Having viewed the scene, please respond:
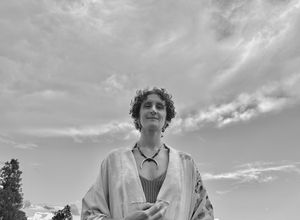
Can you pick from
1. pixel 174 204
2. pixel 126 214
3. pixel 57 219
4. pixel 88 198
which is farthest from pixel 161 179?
pixel 57 219

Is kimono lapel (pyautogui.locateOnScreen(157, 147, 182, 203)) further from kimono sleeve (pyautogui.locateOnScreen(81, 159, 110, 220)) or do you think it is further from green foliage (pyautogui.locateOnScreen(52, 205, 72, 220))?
green foliage (pyautogui.locateOnScreen(52, 205, 72, 220))

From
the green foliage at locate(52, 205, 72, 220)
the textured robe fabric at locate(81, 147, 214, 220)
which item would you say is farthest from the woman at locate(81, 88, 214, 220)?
the green foliage at locate(52, 205, 72, 220)

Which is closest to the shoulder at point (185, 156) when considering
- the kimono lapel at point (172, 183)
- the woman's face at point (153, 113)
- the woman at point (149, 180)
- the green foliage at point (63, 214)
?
the woman at point (149, 180)

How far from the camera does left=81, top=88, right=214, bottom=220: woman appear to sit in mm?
5863

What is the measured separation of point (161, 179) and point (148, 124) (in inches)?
41.0

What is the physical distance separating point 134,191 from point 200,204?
52.1 inches

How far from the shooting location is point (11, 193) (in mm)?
44625

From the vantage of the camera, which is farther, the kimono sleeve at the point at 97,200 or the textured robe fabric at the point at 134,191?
the kimono sleeve at the point at 97,200

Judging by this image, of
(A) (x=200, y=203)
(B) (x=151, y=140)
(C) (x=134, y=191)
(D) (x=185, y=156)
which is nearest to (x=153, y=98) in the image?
(B) (x=151, y=140)

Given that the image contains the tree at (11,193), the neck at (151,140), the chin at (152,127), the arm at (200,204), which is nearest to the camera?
the arm at (200,204)

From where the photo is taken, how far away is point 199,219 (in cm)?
625

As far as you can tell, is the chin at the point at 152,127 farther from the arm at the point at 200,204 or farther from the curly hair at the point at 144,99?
the arm at the point at 200,204

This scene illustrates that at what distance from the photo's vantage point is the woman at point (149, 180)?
5.86 metres

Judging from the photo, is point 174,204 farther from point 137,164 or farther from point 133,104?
point 133,104
